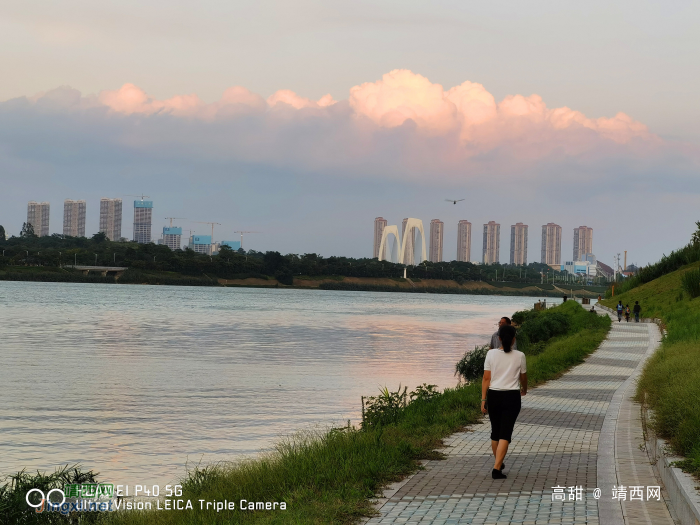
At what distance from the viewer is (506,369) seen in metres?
7.63

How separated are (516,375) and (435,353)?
25718mm

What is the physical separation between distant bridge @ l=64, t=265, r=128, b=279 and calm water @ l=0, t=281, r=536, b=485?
366 feet

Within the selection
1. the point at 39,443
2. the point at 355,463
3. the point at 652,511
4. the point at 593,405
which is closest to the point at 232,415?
the point at 39,443

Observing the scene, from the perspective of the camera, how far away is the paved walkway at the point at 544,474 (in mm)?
6297

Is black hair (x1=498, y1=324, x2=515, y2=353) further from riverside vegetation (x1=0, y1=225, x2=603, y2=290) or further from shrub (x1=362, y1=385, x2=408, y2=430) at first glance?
riverside vegetation (x1=0, y1=225, x2=603, y2=290)

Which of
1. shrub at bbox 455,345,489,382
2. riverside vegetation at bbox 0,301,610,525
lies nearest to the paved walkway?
riverside vegetation at bbox 0,301,610,525

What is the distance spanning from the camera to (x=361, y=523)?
20.1 ft

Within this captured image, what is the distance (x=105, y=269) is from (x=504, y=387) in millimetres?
155119

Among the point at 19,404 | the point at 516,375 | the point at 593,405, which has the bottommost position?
the point at 19,404

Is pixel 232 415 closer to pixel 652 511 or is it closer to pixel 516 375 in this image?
pixel 516 375

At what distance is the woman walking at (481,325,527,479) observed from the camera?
7.59 metres

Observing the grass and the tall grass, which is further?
the tall grass

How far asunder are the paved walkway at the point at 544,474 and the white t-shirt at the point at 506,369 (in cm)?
94

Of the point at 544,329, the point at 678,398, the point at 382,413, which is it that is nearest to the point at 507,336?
the point at 678,398
